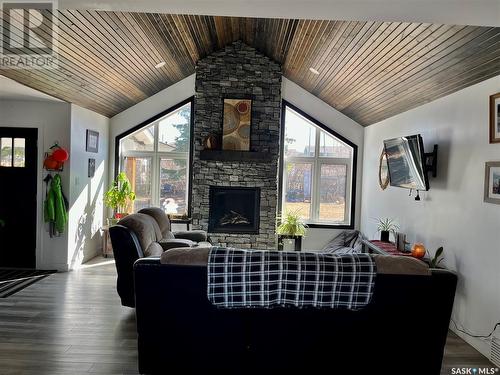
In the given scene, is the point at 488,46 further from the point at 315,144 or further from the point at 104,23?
the point at 315,144

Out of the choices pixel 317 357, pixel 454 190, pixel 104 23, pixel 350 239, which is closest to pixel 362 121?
pixel 350 239

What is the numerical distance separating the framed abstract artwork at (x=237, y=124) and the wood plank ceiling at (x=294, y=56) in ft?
3.01

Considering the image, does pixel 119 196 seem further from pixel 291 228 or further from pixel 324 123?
pixel 324 123

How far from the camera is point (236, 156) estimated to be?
6848mm

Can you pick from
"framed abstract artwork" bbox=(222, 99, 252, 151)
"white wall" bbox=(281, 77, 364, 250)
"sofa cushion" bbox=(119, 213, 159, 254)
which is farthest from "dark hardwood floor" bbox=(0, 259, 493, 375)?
"white wall" bbox=(281, 77, 364, 250)

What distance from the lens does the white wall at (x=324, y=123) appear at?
7254 millimetres

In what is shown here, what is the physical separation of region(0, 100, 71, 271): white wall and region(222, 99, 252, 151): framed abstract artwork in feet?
8.18

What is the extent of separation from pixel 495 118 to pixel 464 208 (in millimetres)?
889

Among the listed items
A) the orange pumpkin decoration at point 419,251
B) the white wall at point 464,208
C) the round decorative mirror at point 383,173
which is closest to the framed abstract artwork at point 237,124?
the round decorative mirror at point 383,173

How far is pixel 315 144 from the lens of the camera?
7395mm

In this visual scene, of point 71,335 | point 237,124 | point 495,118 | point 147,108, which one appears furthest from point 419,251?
point 147,108

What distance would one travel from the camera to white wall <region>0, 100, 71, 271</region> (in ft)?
18.1

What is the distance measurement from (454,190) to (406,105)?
1.59 m

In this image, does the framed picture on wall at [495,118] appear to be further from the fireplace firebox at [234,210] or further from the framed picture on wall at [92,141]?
the framed picture on wall at [92,141]
